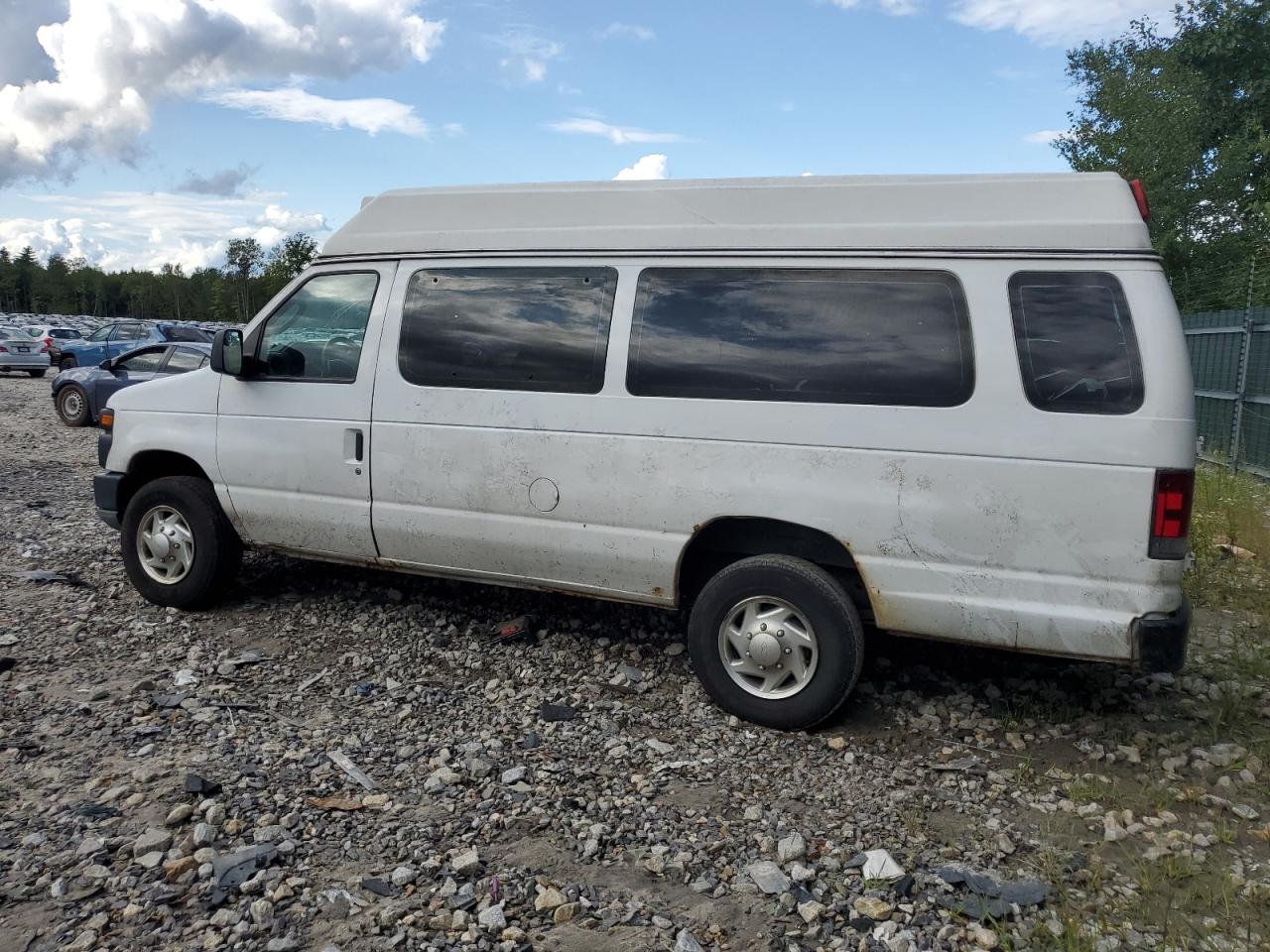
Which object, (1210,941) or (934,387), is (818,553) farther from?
(1210,941)

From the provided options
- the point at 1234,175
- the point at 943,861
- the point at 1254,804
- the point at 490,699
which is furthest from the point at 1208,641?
the point at 1234,175

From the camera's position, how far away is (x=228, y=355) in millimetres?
5617

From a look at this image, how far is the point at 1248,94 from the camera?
25.7 metres

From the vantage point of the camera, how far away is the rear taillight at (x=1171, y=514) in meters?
3.83

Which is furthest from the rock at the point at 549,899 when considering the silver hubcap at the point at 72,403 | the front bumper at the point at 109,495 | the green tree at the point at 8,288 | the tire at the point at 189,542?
the green tree at the point at 8,288

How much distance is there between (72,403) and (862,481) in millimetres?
15777

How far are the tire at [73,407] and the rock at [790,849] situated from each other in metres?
15.7

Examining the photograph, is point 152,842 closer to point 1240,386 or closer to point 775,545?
point 775,545

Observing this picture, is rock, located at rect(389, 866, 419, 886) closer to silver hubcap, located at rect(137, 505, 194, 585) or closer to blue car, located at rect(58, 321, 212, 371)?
silver hubcap, located at rect(137, 505, 194, 585)

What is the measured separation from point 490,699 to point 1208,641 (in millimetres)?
4261

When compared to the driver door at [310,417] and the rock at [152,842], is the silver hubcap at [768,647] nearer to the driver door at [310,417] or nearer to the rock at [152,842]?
the driver door at [310,417]

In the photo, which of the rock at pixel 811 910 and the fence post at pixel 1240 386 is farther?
the fence post at pixel 1240 386

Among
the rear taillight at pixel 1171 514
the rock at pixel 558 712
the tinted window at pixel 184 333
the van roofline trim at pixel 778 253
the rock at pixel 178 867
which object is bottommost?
the rock at pixel 178 867

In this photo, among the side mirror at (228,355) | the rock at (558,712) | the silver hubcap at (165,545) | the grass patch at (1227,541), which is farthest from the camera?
the grass patch at (1227,541)
